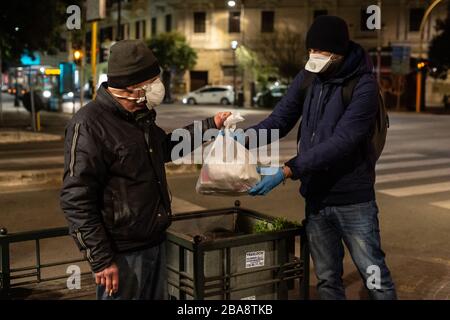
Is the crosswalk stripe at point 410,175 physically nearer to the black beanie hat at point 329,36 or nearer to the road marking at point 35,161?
the road marking at point 35,161

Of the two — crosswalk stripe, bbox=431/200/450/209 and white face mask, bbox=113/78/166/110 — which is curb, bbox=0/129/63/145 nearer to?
crosswalk stripe, bbox=431/200/450/209

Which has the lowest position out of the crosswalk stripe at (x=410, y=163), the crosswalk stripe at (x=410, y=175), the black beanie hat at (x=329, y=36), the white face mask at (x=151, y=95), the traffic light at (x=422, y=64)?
the crosswalk stripe at (x=410, y=175)

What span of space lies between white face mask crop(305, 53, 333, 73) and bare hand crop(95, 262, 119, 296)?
1.50 meters

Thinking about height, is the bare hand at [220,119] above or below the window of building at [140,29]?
below

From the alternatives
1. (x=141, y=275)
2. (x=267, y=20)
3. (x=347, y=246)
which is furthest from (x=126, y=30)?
(x=141, y=275)

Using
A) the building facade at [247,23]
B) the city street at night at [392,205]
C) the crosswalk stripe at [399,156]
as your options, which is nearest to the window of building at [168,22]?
the building facade at [247,23]

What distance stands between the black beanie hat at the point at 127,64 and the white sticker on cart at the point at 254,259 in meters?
1.01

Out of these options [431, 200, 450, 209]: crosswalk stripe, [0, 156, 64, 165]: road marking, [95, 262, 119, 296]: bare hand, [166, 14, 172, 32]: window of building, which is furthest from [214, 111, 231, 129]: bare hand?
[166, 14, 172, 32]: window of building

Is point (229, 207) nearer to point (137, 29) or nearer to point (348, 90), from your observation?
point (348, 90)

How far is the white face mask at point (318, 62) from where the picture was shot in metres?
3.43

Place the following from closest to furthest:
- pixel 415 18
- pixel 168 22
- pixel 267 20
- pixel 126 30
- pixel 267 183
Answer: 1. pixel 267 183
2. pixel 415 18
3. pixel 267 20
4. pixel 168 22
5. pixel 126 30

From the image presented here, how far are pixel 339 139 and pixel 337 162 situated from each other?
13 cm

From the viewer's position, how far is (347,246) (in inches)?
140

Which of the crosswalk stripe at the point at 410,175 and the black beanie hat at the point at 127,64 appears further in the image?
the crosswalk stripe at the point at 410,175
